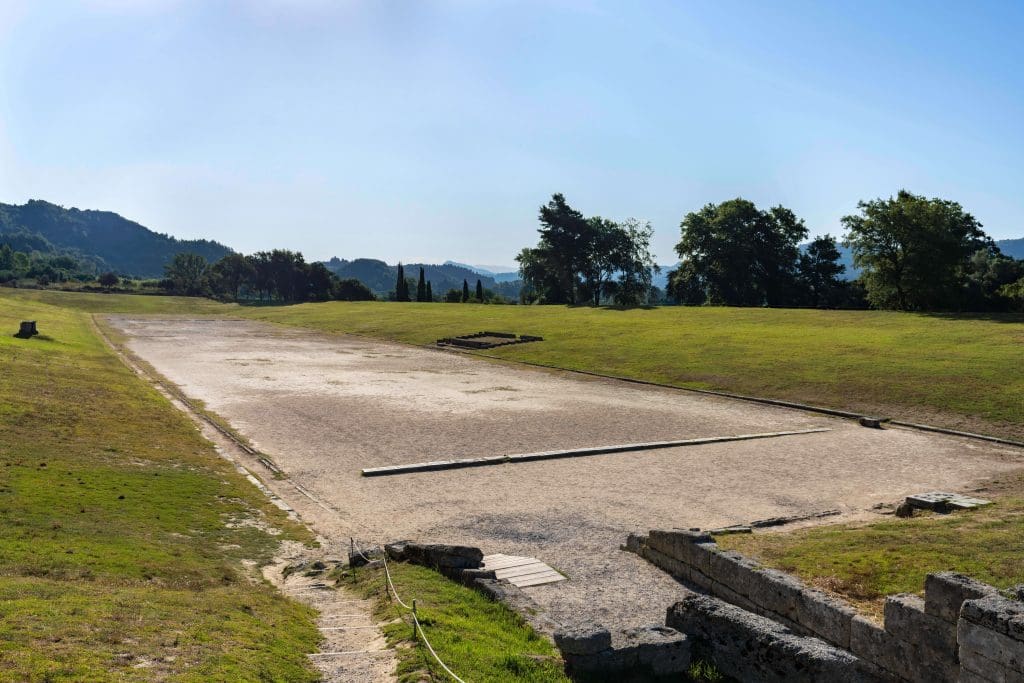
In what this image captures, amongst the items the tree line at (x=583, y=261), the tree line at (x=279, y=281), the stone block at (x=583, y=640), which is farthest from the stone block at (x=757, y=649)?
the tree line at (x=279, y=281)

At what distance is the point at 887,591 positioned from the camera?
9766mm

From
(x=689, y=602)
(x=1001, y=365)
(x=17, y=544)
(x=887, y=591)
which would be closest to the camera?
(x=689, y=602)

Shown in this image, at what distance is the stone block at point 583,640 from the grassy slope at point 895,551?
158 inches

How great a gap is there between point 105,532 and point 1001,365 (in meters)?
33.4

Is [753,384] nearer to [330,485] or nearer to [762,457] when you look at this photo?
[762,457]

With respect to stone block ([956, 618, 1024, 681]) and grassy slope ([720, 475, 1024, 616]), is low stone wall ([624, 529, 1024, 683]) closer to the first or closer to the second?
stone block ([956, 618, 1024, 681])

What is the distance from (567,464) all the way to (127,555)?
38.4 ft

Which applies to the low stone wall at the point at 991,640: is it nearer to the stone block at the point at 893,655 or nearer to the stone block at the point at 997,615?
the stone block at the point at 997,615

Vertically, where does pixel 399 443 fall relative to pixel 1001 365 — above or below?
below

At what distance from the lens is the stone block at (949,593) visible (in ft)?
24.0

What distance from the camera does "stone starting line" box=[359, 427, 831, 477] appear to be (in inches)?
743

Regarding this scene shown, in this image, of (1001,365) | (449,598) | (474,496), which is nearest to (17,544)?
(449,598)

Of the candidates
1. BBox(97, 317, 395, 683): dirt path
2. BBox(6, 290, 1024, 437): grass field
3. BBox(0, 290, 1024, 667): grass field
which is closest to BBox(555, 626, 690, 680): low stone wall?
BBox(0, 290, 1024, 667): grass field

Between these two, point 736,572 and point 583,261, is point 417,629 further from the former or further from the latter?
point 583,261
